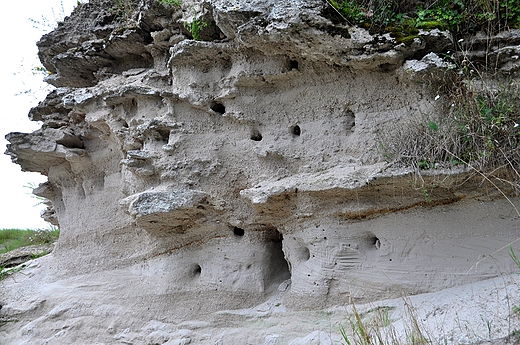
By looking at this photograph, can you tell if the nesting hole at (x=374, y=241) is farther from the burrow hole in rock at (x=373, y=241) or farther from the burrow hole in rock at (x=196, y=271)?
the burrow hole in rock at (x=196, y=271)

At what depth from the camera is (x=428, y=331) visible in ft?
10.9

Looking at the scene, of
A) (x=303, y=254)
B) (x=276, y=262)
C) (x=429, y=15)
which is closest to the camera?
(x=429, y=15)

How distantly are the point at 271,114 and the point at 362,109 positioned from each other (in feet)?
2.84

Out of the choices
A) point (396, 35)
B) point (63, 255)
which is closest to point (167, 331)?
point (63, 255)

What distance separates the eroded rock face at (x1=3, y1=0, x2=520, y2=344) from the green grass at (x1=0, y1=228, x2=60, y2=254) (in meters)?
3.76

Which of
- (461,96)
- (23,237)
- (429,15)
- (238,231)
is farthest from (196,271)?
(23,237)

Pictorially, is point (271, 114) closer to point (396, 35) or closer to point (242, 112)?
point (242, 112)

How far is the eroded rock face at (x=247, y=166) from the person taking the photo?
3846 mm

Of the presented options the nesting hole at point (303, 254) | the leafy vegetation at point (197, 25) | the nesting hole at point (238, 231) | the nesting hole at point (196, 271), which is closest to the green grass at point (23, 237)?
the nesting hole at point (196, 271)

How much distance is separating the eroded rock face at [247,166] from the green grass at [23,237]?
3.76 meters

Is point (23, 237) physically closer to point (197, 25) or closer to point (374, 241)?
point (197, 25)

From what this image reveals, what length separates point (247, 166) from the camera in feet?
15.3

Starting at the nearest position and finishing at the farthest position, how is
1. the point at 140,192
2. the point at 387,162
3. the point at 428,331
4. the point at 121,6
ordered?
the point at 428,331 < the point at 387,162 < the point at 140,192 < the point at 121,6

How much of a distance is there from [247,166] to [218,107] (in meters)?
0.68
